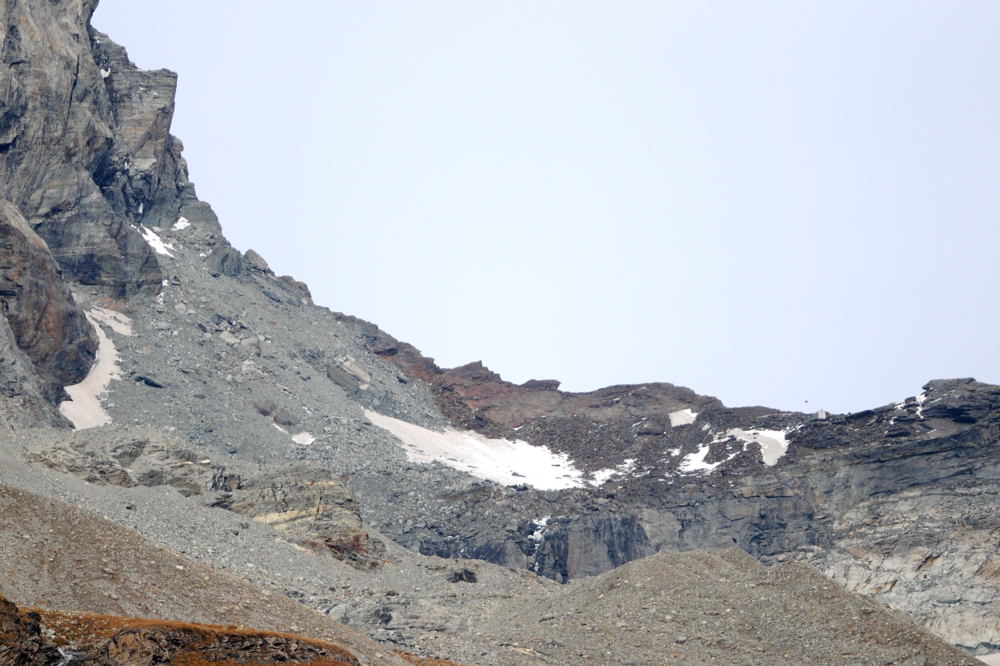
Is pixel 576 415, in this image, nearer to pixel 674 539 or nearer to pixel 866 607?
pixel 674 539

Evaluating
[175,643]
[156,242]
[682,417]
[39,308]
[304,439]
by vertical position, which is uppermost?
[156,242]

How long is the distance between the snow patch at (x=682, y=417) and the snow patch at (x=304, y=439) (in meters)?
37.0

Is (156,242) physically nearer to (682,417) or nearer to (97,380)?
(97,380)

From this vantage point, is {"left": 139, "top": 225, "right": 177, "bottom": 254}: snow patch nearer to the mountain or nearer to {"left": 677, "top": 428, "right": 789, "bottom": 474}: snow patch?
the mountain

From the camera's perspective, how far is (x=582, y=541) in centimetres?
7588

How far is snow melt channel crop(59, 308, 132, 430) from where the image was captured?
70562mm

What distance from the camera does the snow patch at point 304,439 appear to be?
82.1 metres

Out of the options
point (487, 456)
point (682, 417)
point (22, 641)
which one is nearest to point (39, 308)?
point (487, 456)

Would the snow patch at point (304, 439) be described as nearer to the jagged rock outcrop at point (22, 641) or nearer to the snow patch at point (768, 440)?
the snow patch at point (768, 440)

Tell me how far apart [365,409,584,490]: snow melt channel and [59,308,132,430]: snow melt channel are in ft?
70.0

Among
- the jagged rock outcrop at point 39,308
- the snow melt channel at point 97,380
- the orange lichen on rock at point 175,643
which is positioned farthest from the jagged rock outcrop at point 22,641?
the jagged rock outcrop at point 39,308

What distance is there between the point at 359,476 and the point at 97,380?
59.9ft

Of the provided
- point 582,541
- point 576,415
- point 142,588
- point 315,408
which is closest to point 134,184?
point 315,408

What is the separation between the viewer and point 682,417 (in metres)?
109
